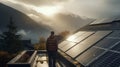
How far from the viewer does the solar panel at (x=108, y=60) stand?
1091cm

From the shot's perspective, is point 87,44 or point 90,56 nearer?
point 90,56

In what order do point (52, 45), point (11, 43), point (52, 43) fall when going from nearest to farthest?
point (52, 43) < point (52, 45) < point (11, 43)

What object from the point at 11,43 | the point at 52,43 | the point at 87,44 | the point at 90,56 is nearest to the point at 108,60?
the point at 90,56

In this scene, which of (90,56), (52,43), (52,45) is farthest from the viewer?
(52,45)

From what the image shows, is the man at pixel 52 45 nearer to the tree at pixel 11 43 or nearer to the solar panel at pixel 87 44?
the solar panel at pixel 87 44

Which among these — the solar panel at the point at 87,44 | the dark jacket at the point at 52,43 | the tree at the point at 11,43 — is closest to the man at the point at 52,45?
the dark jacket at the point at 52,43

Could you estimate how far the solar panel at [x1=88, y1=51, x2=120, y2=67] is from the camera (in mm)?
10906

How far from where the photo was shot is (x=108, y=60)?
39.0 feet

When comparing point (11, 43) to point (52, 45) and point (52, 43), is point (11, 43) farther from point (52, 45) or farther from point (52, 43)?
point (52, 43)

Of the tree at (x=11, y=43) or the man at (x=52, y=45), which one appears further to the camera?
the tree at (x=11, y=43)

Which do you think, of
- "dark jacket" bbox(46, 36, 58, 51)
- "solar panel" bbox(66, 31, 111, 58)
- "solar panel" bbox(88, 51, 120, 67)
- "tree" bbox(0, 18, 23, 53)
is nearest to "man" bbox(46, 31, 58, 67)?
"dark jacket" bbox(46, 36, 58, 51)

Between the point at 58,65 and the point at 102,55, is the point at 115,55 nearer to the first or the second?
the point at 102,55

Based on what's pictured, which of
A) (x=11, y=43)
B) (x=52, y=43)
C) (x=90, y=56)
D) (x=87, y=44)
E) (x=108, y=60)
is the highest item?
(x=52, y=43)

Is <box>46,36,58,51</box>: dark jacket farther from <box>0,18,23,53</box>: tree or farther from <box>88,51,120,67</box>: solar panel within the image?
<box>0,18,23,53</box>: tree
